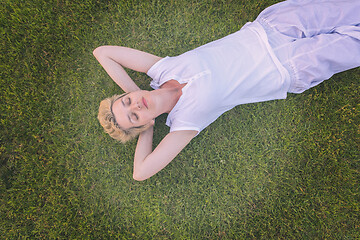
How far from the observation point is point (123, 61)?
8.52 feet

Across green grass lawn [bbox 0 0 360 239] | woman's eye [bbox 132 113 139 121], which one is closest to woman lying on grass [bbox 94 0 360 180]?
woman's eye [bbox 132 113 139 121]

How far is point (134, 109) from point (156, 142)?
3.52ft

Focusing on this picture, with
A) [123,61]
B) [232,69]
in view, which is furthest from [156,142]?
[232,69]

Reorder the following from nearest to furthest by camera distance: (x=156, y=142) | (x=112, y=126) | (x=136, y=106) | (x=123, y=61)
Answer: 1. (x=136, y=106)
2. (x=112, y=126)
3. (x=123, y=61)
4. (x=156, y=142)

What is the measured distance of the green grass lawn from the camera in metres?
3.12

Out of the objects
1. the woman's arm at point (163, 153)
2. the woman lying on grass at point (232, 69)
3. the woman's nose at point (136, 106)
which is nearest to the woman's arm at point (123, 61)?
A: the woman lying on grass at point (232, 69)

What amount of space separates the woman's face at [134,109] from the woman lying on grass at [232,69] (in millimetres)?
10

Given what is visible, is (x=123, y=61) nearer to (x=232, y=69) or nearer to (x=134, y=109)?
(x=134, y=109)

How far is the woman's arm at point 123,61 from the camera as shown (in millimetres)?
2553

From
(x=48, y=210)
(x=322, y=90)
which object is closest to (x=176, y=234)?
(x=48, y=210)

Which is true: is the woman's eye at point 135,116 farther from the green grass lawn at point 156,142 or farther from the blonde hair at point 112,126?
the green grass lawn at point 156,142

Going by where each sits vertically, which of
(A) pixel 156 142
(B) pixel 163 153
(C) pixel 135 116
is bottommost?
(A) pixel 156 142

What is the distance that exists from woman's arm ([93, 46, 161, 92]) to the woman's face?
0.37m

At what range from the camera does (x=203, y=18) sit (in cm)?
331
